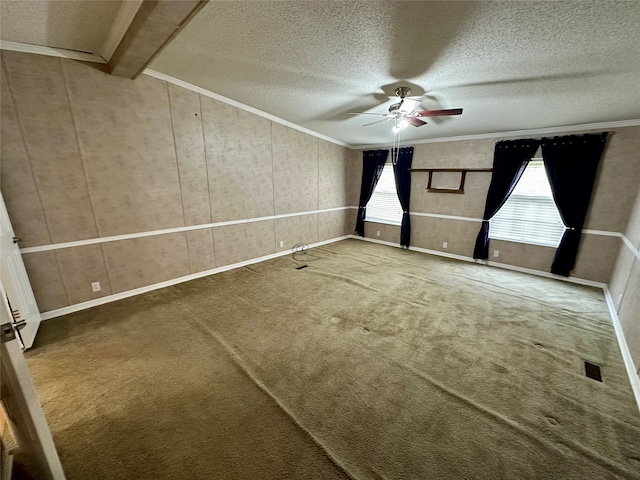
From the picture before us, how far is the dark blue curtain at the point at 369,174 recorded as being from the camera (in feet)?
18.7

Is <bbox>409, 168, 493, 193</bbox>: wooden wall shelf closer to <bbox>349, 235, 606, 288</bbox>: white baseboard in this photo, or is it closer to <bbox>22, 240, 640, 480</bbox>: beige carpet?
<bbox>349, 235, 606, 288</bbox>: white baseboard

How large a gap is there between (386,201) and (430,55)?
12.9 feet

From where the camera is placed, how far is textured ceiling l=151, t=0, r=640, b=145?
5.23ft

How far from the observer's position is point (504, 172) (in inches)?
165

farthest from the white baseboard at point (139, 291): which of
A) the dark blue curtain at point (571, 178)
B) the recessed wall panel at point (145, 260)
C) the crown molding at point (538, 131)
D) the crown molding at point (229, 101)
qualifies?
the dark blue curtain at point (571, 178)

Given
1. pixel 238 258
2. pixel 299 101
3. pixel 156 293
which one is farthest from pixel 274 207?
pixel 156 293

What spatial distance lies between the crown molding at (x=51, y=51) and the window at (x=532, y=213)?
19.8 ft

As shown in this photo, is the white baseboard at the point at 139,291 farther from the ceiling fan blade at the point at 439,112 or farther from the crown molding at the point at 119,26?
the ceiling fan blade at the point at 439,112

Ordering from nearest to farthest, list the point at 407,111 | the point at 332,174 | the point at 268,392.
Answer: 1. the point at 268,392
2. the point at 407,111
3. the point at 332,174

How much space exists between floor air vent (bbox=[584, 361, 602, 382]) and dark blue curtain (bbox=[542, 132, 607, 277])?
2.33 m

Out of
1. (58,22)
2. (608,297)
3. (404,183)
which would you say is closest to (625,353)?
(608,297)

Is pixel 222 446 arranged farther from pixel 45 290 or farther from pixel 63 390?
pixel 45 290

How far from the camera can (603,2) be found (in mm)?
1380

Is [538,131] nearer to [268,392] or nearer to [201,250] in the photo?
[268,392]
